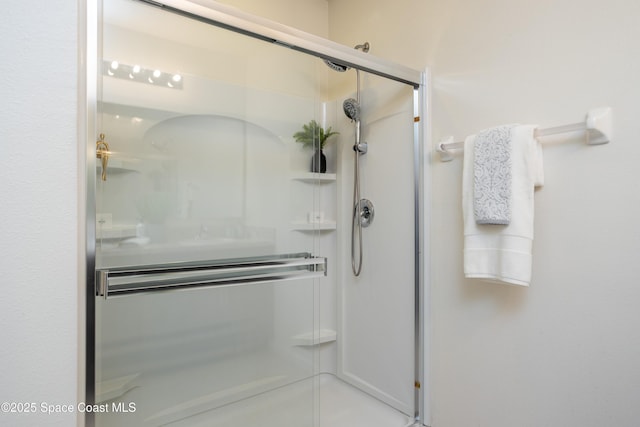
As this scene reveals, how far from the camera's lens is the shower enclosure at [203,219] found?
3.20ft

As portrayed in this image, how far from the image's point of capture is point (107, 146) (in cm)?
97

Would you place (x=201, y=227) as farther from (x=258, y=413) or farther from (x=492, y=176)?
(x=492, y=176)

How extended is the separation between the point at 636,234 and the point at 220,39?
4.73 ft

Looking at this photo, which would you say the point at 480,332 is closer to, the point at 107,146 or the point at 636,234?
the point at 636,234

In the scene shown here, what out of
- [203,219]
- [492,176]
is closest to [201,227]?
[203,219]

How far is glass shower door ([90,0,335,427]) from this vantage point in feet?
3.23

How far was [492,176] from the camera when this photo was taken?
1.23 meters

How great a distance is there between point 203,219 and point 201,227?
0.03 metres

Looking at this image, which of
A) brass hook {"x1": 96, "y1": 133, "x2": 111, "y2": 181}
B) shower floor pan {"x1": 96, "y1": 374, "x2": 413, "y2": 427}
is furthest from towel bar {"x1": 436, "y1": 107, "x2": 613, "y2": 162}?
brass hook {"x1": 96, "y1": 133, "x2": 111, "y2": 181}

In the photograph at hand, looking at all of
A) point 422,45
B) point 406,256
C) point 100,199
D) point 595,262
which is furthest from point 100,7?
point 595,262

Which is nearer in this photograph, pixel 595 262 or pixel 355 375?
pixel 595 262

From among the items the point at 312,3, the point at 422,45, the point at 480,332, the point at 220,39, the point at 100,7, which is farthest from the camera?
the point at 312,3

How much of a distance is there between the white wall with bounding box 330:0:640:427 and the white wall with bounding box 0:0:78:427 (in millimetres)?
1384

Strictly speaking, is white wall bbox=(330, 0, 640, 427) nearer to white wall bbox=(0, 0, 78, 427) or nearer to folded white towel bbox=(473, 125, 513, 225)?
Answer: folded white towel bbox=(473, 125, 513, 225)
